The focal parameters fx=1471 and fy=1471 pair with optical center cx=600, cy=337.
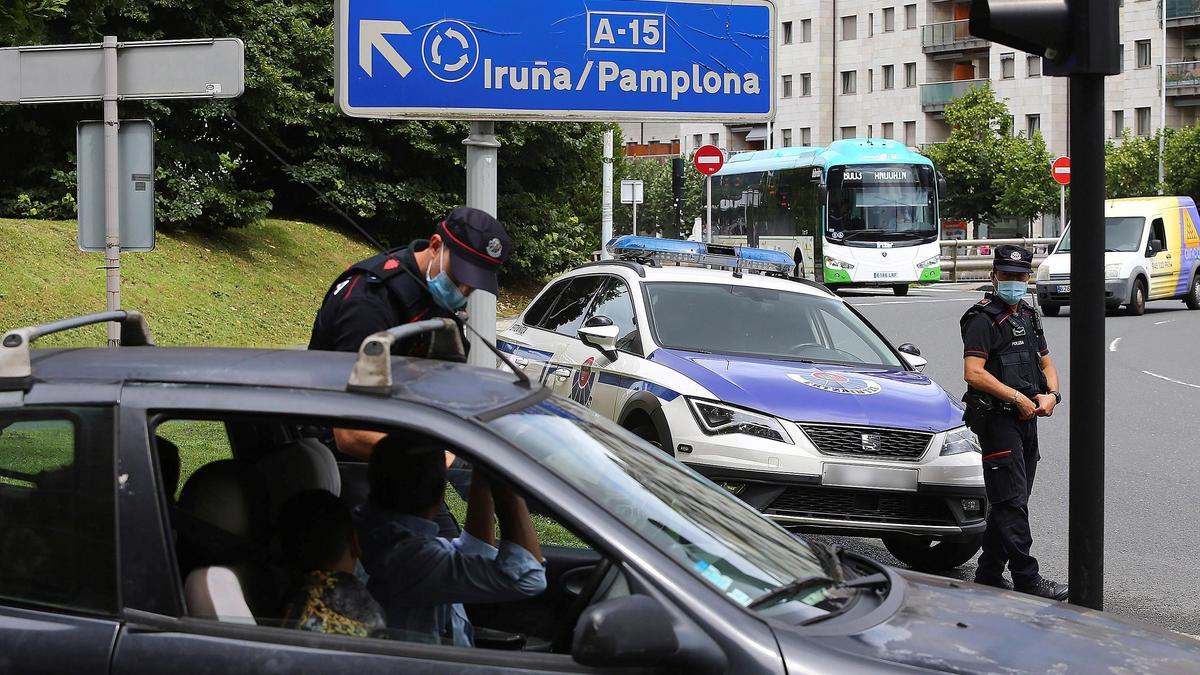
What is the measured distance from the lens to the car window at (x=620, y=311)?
886 centimetres

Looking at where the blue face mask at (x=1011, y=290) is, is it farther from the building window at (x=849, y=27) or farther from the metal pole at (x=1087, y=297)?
the building window at (x=849, y=27)

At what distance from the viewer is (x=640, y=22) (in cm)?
806

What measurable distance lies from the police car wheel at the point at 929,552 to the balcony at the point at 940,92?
71561 mm

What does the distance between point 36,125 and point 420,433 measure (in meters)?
19.1

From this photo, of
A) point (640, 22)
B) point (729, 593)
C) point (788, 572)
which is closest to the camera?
point (729, 593)

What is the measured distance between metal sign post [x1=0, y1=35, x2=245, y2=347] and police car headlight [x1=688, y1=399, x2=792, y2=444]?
3.22 m

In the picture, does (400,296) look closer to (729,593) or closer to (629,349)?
(729,593)

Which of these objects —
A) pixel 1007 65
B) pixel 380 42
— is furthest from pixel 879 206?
pixel 1007 65

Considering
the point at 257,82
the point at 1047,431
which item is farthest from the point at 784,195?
the point at 1047,431

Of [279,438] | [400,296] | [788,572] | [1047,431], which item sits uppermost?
[400,296]

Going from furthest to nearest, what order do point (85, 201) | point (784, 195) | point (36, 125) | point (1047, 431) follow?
point (784, 195) → point (36, 125) → point (1047, 431) → point (85, 201)

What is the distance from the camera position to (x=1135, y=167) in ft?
196

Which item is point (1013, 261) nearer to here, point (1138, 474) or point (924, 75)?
point (1138, 474)

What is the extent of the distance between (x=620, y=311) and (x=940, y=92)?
7291cm
